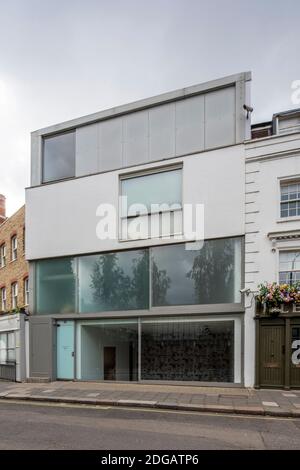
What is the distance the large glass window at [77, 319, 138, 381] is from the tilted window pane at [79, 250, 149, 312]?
0.65 metres

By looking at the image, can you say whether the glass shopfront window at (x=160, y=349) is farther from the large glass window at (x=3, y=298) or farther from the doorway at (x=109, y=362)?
the large glass window at (x=3, y=298)

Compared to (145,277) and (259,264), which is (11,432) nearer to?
(145,277)

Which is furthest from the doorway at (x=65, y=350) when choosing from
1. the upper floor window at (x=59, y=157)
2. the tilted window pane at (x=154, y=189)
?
the upper floor window at (x=59, y=157)

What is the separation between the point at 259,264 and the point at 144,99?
295 inches

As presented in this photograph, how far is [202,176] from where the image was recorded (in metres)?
12.8

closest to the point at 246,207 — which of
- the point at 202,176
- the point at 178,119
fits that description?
the point at 202,176

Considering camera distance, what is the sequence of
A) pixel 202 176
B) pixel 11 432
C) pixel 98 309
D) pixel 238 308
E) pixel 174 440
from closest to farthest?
pixel 174 440
pixel 11 432
pixel 238 308
pixel 202 176
pixel 98 309

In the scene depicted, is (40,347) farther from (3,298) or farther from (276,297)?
(3,298)

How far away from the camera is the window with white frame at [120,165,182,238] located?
13141 mm

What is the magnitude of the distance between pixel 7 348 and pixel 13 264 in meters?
7.40

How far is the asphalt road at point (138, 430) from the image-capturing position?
624 cm

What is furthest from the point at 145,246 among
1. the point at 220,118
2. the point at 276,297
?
the point at 220,118

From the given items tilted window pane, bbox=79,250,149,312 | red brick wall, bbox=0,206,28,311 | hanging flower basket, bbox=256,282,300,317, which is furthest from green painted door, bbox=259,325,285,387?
red brick wall, bbox=0,206,28,311

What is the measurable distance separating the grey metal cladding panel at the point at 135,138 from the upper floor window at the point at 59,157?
251 centimetres
